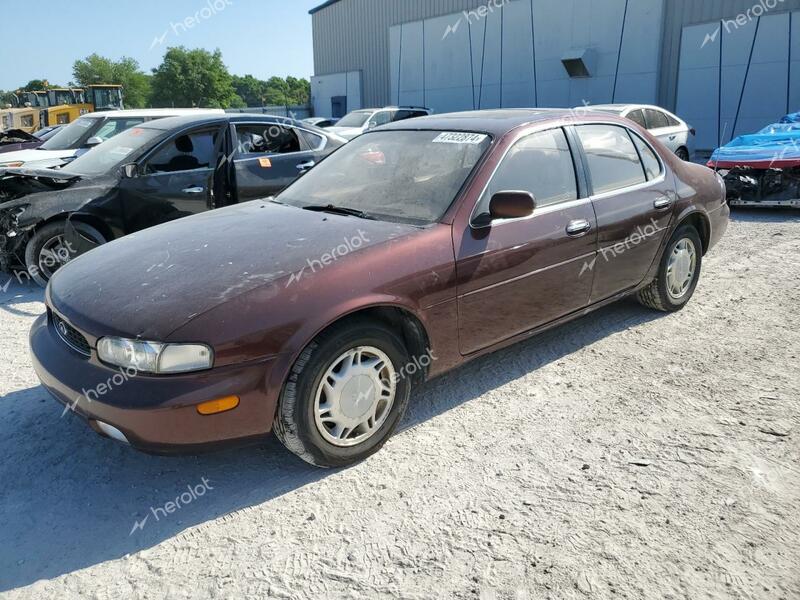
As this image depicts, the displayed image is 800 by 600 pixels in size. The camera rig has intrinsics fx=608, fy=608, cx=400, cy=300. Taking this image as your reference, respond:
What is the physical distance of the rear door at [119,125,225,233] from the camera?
596 centimetres

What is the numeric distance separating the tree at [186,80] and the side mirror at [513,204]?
6716 centimetres

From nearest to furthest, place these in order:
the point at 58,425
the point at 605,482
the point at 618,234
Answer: the point at 605,482
the point at 58,425
the point at 618,234

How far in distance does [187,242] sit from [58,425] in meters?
1.27

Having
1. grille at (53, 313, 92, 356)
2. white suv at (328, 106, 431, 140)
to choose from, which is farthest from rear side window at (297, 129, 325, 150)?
white suv at (328, 106, 431, 140)

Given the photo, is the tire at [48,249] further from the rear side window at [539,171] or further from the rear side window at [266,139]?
the rear side window at [539,171]

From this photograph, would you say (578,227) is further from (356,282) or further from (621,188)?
(356,282)

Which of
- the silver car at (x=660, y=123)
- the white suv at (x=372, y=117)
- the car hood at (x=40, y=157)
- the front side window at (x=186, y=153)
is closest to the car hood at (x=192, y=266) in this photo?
the front side window at (x=186, y=153)

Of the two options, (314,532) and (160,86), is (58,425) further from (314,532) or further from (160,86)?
(160,86)

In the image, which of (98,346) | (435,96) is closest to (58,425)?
(98,346)

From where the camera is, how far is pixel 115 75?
7756cm

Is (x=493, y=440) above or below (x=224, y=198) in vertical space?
below

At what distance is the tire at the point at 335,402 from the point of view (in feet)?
8.70

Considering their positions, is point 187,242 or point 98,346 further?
point 187,242

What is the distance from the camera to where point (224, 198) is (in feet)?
20.7
